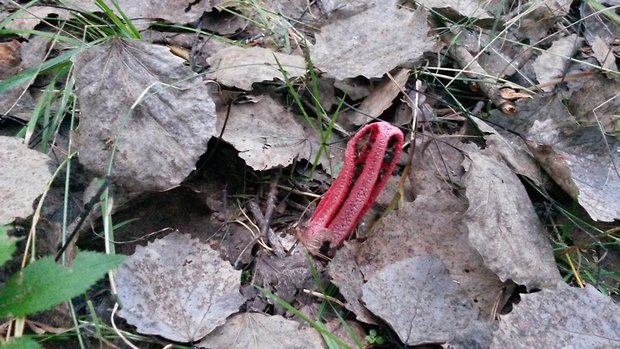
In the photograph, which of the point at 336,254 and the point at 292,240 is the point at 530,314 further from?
the point at 292,240

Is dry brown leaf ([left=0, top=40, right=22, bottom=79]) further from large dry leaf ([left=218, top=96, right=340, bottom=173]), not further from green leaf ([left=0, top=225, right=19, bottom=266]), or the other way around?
green leaf ([left=0, top=225, right=19, bottom=266])

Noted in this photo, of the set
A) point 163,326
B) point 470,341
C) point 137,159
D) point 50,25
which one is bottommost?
point 470,341

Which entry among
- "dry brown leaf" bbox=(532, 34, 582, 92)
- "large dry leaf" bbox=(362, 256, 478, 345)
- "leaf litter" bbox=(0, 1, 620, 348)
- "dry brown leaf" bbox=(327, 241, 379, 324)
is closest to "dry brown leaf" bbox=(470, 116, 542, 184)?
"leaf litter" bbox=(0, 1, 620, 348)

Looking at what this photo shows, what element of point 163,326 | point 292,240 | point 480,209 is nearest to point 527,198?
point 480,209

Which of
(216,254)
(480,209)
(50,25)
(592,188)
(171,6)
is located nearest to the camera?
(216,254)

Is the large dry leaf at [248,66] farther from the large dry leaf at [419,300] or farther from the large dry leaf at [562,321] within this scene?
the large dry leaf at [562,321]

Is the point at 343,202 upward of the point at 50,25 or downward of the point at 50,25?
downward

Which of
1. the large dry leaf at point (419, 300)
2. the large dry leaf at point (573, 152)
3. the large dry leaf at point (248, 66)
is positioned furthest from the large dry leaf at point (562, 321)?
the large dry leaf at point (248, 66)

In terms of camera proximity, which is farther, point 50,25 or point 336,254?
point 50,25
